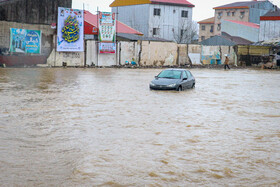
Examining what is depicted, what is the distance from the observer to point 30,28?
34.2 m

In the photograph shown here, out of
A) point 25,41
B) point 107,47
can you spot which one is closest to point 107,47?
point 107,47

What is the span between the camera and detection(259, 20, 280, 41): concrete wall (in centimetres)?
5944

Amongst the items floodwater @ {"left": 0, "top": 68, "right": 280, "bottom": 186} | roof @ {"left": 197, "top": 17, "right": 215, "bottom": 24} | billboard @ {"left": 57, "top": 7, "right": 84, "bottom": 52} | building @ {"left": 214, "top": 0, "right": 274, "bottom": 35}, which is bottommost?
floodwater @ {"left": 0, "top": 68, "right": 280, "bottom": 186}

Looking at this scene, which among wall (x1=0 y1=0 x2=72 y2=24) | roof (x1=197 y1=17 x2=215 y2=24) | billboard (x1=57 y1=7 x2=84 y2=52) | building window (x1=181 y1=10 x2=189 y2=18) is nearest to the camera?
wall (x1=0 y1=0 x2=72 y2=24)

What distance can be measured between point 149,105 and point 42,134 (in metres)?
5.69

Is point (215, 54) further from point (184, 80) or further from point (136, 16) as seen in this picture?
point (184, 80)

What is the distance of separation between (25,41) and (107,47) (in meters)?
7.97

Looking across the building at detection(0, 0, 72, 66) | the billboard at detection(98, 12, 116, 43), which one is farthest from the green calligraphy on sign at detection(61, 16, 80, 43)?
the billboard at detection(98, 12, 116, 43)

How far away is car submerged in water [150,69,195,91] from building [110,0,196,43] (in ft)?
157

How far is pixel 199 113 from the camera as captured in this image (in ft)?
42.6

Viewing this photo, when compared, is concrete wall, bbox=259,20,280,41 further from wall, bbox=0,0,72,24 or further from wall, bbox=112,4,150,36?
wall, bbox=0,0,72,24

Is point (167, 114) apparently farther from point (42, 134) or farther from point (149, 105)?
point (42, 134)

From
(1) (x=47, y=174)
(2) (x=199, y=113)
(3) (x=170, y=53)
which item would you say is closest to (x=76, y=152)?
(1) (x=47, y=174)

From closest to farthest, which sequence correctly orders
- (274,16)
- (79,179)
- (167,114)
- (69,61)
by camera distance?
1. (79,179)
2. (167,114)
3. (69,61)
4. (274,16)
